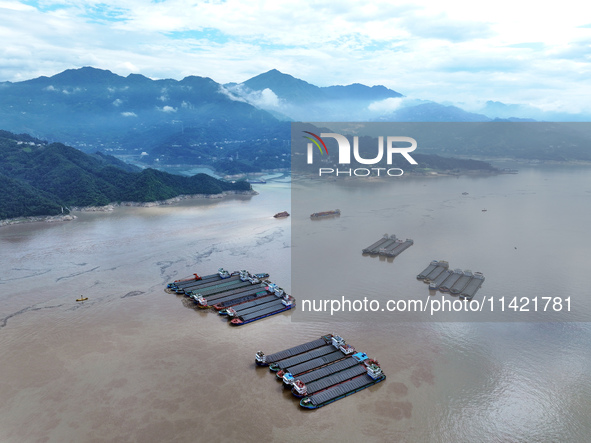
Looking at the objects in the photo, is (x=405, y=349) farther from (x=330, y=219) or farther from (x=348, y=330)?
(x=330, y=219)

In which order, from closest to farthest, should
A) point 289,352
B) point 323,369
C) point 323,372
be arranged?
1. point 323,372
2. point 323,369
3. point 289,352

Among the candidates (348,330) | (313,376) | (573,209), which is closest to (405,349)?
(348,330)

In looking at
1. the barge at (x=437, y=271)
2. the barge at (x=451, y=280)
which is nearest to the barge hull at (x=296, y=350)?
the barge at (x=451, y=280)

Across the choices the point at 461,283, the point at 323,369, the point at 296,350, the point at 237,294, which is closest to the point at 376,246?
the point at 461,283

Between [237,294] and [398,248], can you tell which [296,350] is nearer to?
[237,294]

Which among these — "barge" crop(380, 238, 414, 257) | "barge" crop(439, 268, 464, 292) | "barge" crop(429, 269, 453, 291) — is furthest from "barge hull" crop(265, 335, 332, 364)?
"barge" crop(380, 238, 414, 257)

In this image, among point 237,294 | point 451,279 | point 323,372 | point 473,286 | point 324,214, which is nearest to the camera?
point 323,372
